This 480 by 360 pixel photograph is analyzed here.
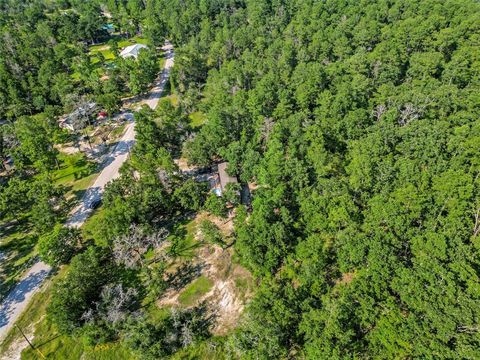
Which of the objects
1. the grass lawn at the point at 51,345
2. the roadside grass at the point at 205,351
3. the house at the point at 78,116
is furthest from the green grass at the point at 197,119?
the roadside grass at the point at 205,351

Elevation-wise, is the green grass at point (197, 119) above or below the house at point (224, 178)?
above

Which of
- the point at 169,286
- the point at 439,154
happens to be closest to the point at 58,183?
the point at 169,286

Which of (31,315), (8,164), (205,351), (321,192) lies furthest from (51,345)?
(8,164)

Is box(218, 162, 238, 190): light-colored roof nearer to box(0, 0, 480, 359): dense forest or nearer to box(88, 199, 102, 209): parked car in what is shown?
box(0, 0, 480, 359): dense forest

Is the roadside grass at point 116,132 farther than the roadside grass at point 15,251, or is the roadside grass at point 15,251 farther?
the roadside grass at point 116,132

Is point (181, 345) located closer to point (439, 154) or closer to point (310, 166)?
point (310, 166)

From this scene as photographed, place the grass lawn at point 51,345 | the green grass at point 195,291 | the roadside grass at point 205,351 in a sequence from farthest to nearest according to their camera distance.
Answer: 1. the green grass at point 195,291
2. the grass lawn at point 51,345
3. the roadside grass at point 205,351

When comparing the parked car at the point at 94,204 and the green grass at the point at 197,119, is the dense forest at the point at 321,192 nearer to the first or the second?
the green grass at the point at 197,119
